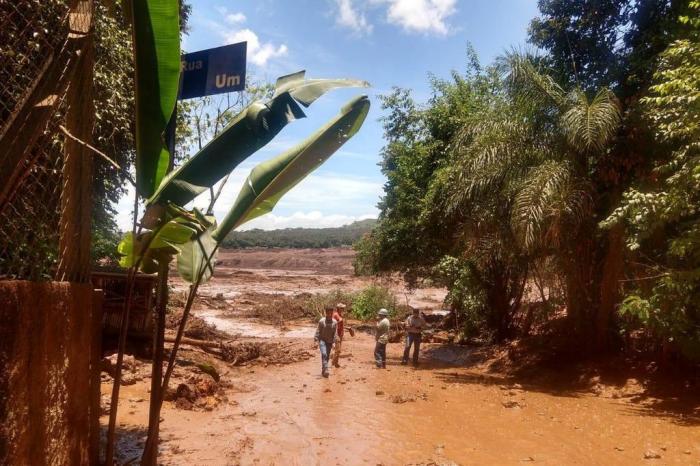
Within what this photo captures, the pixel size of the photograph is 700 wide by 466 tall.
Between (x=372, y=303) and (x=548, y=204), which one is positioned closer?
(x=548, y=204)

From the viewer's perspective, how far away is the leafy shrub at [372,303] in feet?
81.6

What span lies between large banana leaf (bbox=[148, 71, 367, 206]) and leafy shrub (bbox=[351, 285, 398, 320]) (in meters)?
21.8

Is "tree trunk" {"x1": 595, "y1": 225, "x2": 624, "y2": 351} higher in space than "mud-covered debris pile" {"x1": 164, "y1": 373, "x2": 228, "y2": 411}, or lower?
higher

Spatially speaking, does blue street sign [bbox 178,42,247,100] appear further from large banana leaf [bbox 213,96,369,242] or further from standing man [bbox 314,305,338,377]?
standing man [bbox 314,305,338,377]

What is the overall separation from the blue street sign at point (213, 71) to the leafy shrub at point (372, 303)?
71.4 ft

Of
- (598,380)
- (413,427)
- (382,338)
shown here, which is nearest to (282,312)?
(382,338)

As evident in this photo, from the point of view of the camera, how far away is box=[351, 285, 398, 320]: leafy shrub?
81.6ft

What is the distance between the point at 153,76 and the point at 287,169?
1.02 metres

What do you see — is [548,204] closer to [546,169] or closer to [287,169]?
[546,169]

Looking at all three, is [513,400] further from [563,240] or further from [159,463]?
[159,463]

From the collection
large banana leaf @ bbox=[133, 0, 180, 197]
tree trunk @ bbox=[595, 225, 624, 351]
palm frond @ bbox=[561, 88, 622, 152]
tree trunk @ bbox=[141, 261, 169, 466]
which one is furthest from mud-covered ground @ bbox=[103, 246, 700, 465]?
palm frond @ bbox=[561, 88, 622, 152]

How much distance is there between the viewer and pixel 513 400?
29.8ft

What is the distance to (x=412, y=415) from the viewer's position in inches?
321

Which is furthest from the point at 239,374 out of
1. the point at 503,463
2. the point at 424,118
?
the point at 424,118
